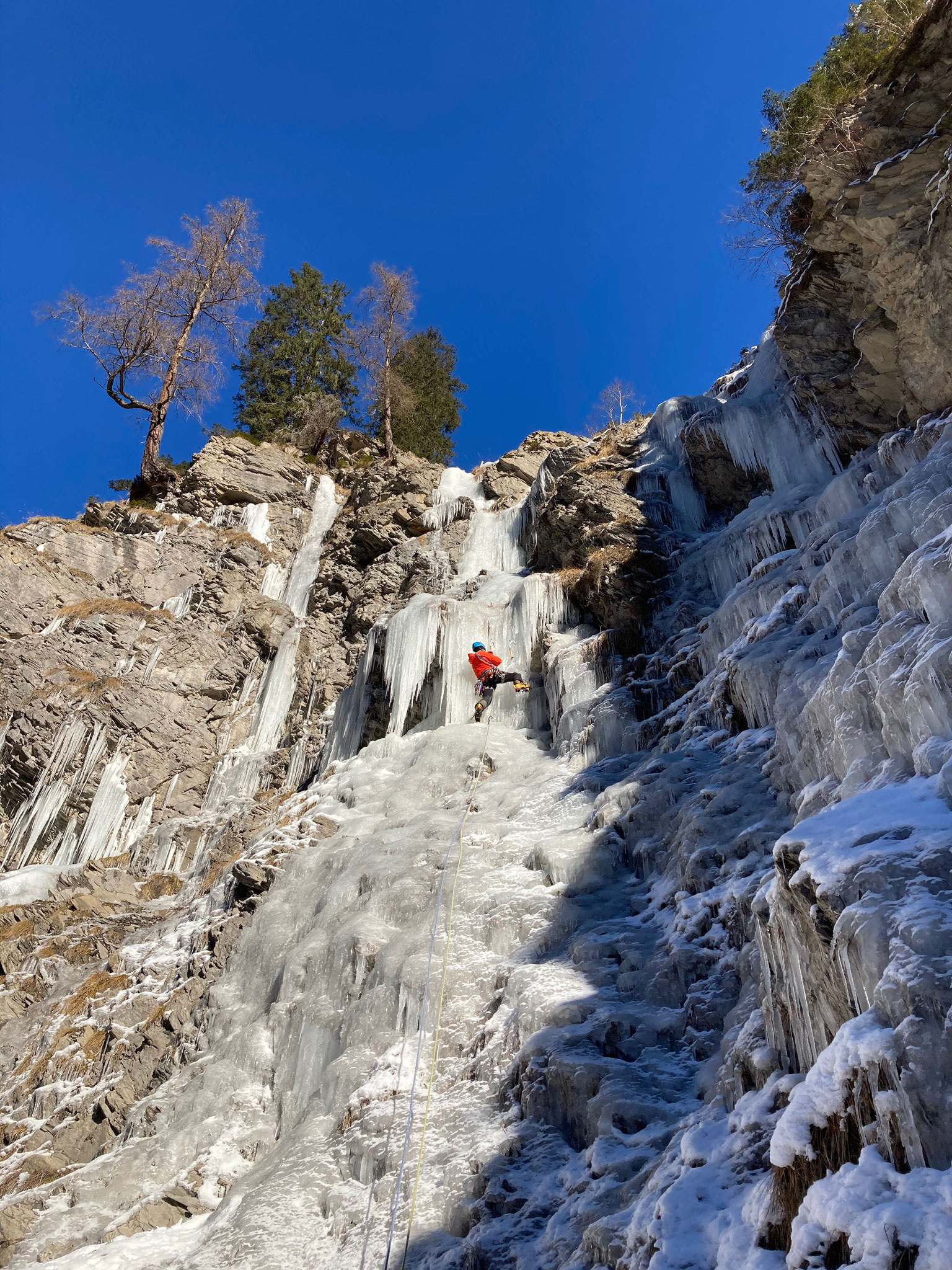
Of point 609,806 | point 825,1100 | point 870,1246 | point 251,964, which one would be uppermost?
point 609,806

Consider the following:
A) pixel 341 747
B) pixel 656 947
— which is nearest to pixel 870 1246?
pixel 656 947

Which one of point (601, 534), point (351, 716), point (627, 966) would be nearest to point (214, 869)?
point (351, 716)

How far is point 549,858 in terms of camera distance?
8422mm

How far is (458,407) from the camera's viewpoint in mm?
29922

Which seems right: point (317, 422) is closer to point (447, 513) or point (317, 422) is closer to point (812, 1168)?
point (447, 513)

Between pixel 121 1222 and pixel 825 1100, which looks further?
pixel 121 1222

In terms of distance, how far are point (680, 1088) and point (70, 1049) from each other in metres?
7.13

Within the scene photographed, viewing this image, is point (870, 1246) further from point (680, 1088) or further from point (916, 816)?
point (680, 1088)

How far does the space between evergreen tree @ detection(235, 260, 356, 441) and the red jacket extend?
15.5 metres

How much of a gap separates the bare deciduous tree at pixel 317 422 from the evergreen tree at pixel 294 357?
62 centimetres

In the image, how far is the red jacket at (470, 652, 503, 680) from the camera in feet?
44.0

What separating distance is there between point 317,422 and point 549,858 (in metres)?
20.0

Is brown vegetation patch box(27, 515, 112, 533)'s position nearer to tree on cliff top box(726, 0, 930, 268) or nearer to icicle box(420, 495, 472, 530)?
icicle box(420, 495, 472, 530)

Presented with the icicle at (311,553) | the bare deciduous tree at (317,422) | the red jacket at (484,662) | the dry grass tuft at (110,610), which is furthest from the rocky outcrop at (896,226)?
the bare deciduous tree at (317,422)
